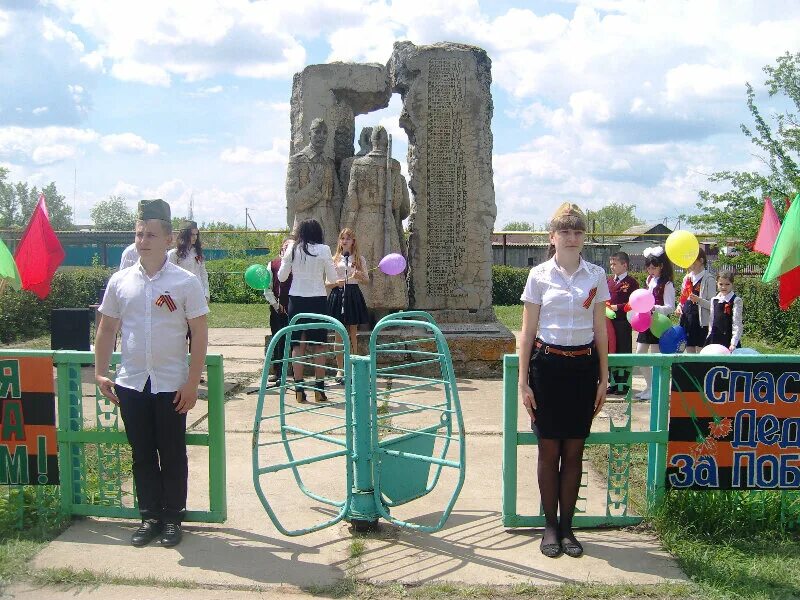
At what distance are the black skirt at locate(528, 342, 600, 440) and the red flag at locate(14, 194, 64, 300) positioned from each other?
496 centimetres

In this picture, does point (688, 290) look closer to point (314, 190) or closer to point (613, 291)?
point (613, 291)

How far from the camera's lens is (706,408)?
3877 mm

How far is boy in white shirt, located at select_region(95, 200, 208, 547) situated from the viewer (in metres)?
3.63

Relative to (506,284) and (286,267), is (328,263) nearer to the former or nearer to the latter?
(286,267)

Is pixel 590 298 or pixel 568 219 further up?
pixel 568 219

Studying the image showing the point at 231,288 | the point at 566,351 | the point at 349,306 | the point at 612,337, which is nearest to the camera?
the point at 566,351

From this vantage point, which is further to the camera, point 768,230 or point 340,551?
point 768,230

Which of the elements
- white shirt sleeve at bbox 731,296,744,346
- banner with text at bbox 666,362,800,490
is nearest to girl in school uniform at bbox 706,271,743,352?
white shirt sleeve at bbox 731,296,744,346

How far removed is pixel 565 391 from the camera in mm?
3564

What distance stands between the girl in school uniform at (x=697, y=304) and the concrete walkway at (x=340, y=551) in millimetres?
2587

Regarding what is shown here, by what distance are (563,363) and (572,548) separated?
35.1 inches

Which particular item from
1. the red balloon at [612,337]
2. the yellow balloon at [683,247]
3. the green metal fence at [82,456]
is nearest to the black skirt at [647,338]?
the red balloon at [612,337]

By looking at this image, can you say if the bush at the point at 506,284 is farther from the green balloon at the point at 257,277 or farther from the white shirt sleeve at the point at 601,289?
the white shirt sleeve at the point at 601,289

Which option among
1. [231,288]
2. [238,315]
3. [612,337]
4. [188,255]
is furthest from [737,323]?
[231,288]
